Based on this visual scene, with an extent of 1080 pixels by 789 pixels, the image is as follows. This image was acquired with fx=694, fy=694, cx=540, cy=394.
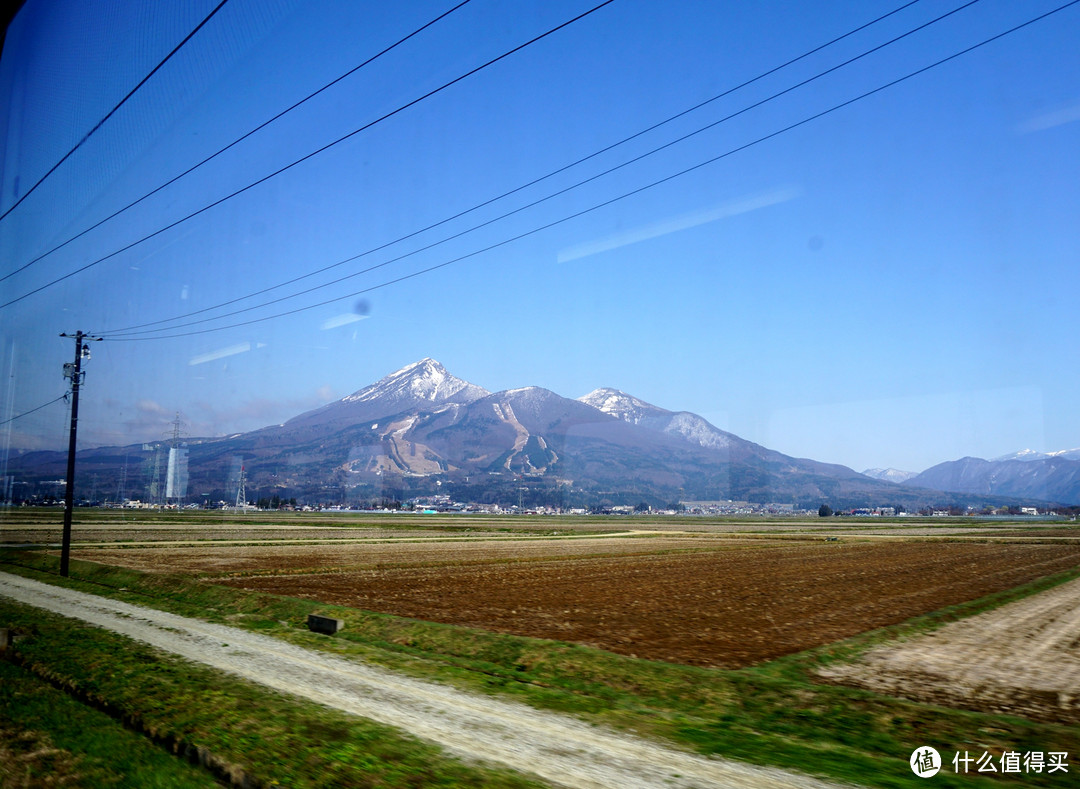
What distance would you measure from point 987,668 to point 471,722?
1128 centimetres

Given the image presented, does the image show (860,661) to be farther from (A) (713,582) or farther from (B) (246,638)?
(A) (713,582)

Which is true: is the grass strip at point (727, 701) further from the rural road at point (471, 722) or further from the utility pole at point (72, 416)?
the utility pole at point (72, 416)

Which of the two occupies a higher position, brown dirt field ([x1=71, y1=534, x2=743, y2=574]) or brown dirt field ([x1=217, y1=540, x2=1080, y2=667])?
brown dirt field ([x1=217, y1=540, x2=1080, y2=667])

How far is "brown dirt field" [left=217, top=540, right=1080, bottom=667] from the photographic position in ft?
59.5

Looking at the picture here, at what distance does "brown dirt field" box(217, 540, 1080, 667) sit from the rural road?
5508 millimetres

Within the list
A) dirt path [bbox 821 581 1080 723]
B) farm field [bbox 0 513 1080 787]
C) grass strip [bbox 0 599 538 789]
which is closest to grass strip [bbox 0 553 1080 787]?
farm field [bbox 0 513 1080 787]

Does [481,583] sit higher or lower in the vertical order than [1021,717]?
lower

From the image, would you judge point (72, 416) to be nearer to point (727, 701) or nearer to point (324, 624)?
point (324, 624)

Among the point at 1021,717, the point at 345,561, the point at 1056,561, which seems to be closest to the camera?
the point at 1021,717

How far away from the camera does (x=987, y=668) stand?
14445 mm

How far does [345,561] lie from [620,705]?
37.5 meters

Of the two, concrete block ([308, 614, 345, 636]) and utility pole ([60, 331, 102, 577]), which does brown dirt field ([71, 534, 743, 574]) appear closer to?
utility pole ([60, 331, 102, 577])

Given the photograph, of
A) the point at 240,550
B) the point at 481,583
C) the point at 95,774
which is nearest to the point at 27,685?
the point at 95,774

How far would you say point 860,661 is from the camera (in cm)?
1511
